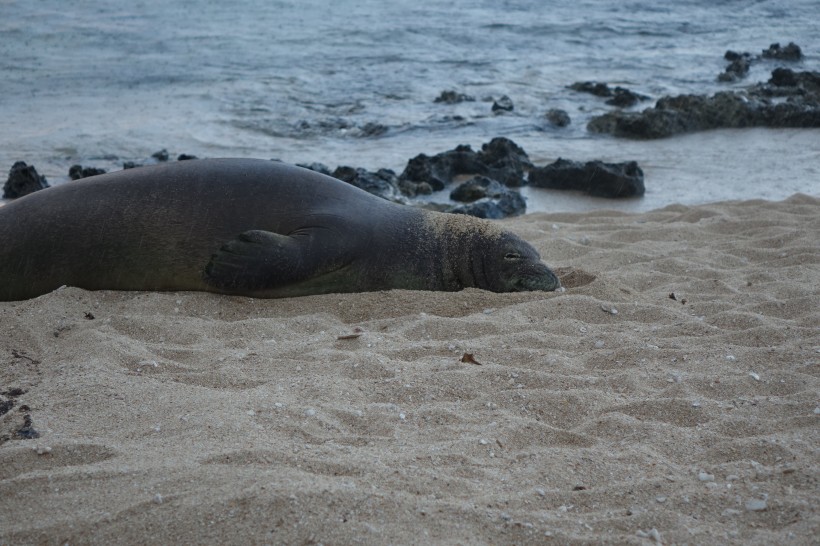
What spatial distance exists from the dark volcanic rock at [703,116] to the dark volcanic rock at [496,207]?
392 cm

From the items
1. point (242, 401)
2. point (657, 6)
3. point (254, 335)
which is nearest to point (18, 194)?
point (254, 335)

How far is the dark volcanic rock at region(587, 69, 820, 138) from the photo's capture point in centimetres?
1127

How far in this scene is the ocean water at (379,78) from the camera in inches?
392

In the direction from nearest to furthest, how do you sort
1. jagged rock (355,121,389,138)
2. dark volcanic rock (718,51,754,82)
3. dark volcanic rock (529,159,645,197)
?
dark volcanic rock (529,159,645,197) → jagged rock (355,121,389,138) → dark volcanic rock (718,51,754,82)

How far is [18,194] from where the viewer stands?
25.1 ft

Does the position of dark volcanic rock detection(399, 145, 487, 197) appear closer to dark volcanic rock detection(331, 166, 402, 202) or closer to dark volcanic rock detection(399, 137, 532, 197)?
dark volcanic rock detection(399, 137, 532, 197)

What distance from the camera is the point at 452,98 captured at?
43.5ft

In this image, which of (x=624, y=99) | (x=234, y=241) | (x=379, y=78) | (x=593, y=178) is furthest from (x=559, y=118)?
(x=234, y=241)

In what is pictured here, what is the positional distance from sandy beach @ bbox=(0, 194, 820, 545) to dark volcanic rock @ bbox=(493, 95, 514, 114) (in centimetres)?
766

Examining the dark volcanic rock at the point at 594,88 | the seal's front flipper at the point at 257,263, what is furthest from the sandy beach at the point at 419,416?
the dark volcanic rock at the point at 594,88

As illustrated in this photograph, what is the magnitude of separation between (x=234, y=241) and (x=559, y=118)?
8055 millimetres

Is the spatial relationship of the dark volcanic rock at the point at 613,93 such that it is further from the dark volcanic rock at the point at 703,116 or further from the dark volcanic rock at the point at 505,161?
the dark volcanic rock at the point at 505,161

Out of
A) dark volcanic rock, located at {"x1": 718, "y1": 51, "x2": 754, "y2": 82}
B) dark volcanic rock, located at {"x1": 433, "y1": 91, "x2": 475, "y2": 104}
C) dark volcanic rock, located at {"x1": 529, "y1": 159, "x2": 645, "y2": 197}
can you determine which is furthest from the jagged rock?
dark volcanic rock, located at {"x1": 718, "y1": 51, "x2": 754, "y2": 82}

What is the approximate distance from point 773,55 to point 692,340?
588 inches
